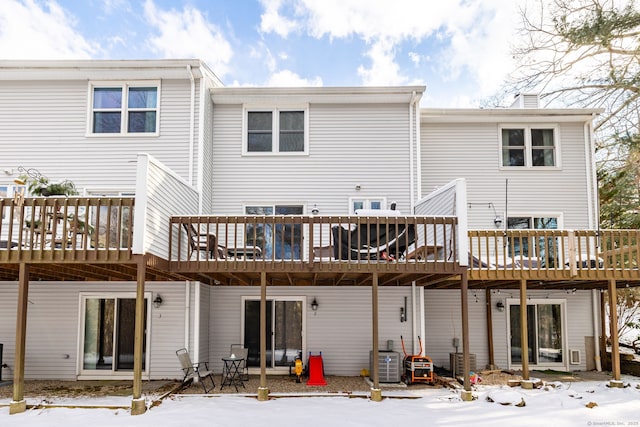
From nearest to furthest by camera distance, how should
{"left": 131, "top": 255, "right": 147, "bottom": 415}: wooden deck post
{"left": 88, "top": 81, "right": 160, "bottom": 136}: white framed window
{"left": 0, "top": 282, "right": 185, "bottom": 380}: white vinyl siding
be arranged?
{"left": 131, "top": 255, "right": 147, "bottom": 415}: wooden deck post → {"left": 0, "top": 282, "right": 185, "bottom": 380}: white vinyl siding → {"left": 88, "top": 81, "right": 160, "bottom": 136}: white framed window

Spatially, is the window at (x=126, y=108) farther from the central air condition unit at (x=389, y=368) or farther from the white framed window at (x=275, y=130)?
the central air condition unit at (x=389, y=368)

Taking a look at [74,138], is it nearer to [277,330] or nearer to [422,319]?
[277,330]

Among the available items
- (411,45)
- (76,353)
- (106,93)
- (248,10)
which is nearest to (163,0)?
(248,10)

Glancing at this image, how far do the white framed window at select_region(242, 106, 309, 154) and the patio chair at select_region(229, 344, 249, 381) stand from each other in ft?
14.5

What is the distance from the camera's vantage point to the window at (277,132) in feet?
38.0

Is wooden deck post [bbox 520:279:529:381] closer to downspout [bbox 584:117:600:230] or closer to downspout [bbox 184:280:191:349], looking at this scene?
downspout [bbox 584:117:600:230]

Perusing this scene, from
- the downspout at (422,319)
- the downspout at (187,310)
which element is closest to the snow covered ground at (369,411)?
the downspout at (187,310)

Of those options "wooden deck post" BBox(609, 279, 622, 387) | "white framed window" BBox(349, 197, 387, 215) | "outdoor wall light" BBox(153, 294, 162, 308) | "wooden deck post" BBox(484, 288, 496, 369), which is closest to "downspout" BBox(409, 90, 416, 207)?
"white framed window" BBox(349, 197, 387, 215)

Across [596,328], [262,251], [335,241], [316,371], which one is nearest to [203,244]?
[262,251]

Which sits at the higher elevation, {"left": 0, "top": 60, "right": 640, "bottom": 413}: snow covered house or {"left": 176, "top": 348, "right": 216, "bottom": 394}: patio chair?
{"left": 0, "top": 60, "right": 640, "bottom": 413}: snow covered house

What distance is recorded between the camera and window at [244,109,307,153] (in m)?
11.6

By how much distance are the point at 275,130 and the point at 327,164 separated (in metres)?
1.46

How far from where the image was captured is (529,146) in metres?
12.2

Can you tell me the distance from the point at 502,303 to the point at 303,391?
5.53m
